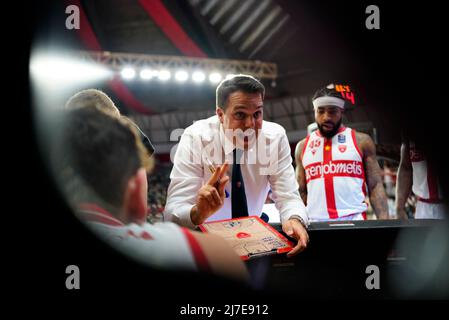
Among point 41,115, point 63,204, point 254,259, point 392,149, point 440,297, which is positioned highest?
point 392,149

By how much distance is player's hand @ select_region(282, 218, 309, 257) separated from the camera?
928 millimetres

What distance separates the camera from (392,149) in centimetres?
182

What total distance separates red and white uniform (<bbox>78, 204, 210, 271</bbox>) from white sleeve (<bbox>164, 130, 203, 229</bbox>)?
0.88ft

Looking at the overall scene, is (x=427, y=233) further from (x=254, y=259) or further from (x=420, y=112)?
(x=254, y=259)

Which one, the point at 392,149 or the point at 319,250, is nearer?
the point at 319,250

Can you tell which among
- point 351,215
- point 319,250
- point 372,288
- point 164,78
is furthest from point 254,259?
point 164,78

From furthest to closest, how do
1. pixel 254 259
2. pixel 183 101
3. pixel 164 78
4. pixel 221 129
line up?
pixel 183 101 < pixel 164 78 < pixel 221 129 < pixel 254 259

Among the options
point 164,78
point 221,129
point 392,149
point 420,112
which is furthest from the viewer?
point 164,78

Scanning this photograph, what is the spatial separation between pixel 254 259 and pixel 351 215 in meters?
1.17

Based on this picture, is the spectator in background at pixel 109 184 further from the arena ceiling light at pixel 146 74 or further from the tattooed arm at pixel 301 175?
the arena ceiling light at pixel 146 74

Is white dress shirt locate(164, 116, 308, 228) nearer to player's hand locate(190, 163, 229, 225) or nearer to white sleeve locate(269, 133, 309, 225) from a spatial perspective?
white sleeve locate(269, 133, 309, 225)

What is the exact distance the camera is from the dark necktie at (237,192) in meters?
1.14

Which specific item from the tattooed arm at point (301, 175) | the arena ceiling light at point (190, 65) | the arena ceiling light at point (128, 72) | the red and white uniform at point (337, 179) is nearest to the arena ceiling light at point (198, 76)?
the arena ceiling light at point (190, 65)

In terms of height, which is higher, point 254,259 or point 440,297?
point 254,259
